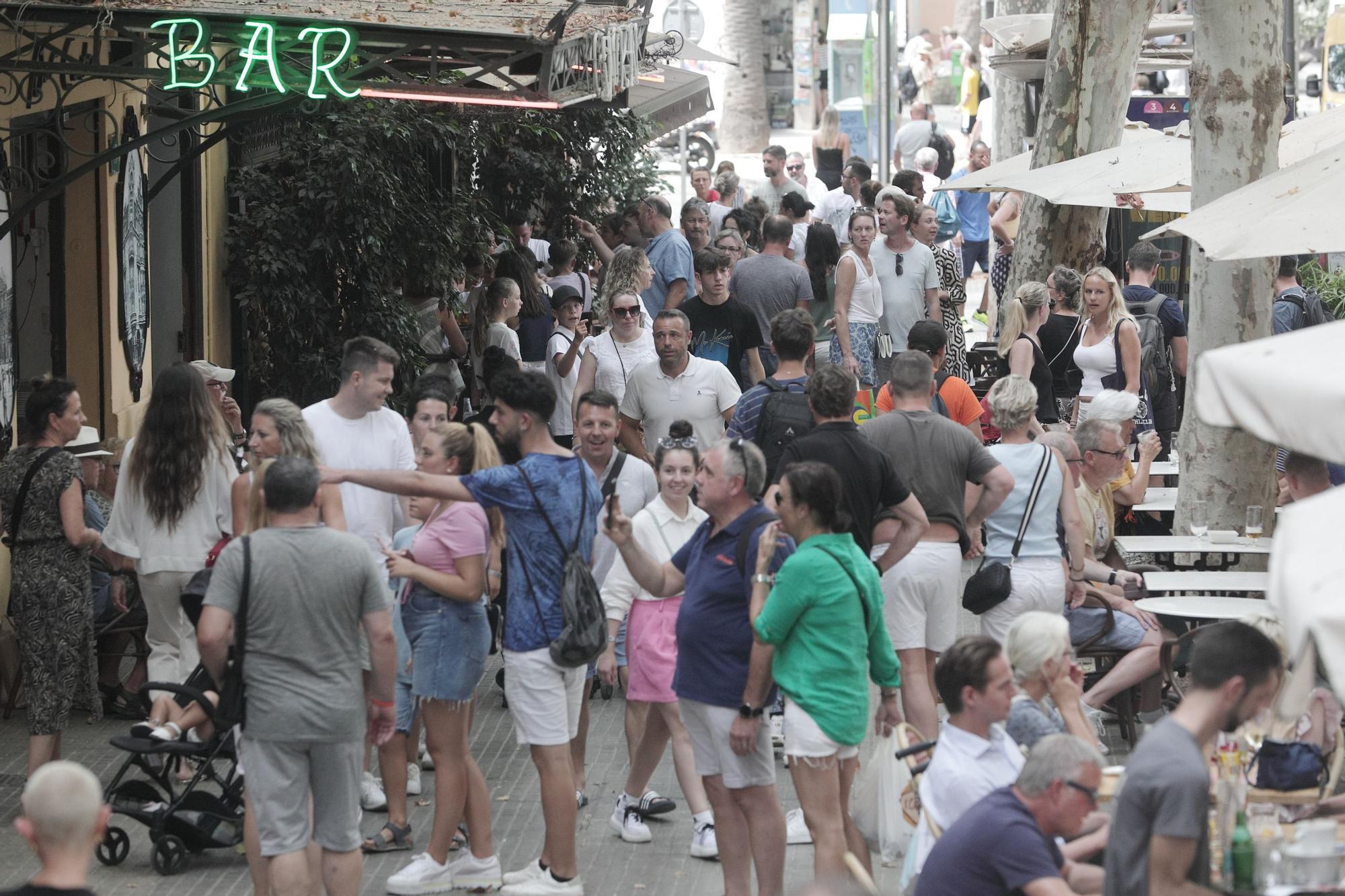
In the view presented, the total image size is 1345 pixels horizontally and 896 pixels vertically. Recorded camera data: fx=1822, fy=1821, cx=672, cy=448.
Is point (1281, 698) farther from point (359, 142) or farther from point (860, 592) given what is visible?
point (359, 142)

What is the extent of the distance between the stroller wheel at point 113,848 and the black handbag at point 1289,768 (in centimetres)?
438

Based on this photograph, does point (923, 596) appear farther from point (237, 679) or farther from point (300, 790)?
point (237, 679)

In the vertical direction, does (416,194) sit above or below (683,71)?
below

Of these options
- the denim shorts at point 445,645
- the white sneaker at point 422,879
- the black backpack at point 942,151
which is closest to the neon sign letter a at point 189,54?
the denim shorts at point 445,645

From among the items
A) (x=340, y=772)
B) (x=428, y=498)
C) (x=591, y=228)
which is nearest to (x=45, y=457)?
(x=428, y=498)

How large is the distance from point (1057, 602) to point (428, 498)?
2955mm

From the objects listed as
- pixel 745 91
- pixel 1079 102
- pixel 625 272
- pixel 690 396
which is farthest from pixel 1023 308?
pixel 745 91

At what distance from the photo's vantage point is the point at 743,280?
13.6m

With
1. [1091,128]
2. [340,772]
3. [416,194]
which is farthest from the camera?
[1091,128]

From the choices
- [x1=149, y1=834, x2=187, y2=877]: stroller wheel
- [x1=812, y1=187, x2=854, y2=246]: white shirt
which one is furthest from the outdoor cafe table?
[x1=812, y1=187, x2=854, y2=246]: white shirt

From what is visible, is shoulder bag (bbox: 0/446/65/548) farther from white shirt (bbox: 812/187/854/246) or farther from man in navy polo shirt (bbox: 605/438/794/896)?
white shirt (bbox: 812/187/854/246)

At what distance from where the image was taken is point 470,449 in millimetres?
7352

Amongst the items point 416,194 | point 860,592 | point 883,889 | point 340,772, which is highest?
point 416,194

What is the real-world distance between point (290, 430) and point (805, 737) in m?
2.46
